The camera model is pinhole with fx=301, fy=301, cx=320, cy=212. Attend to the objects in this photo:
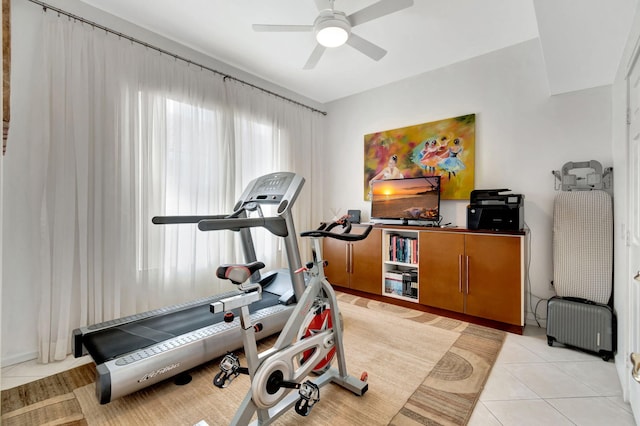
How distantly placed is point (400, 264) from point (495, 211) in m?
1.15

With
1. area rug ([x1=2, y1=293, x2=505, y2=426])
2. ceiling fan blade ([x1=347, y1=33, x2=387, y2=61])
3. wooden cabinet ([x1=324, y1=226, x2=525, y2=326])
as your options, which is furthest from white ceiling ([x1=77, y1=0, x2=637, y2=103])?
area rug ([x1=2, y1=293, x2=505, y2=426])

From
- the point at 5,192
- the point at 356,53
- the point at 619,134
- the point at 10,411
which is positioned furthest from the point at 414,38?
the point at 10,411

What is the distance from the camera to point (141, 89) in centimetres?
272

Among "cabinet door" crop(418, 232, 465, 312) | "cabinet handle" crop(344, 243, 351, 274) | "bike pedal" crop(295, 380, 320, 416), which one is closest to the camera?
"bike pedal" crop(295, 380, 320, 416)

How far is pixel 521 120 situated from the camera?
3047 mm

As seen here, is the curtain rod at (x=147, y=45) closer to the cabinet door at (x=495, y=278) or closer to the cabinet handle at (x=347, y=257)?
the cabinet handle at (x=347, y=257)

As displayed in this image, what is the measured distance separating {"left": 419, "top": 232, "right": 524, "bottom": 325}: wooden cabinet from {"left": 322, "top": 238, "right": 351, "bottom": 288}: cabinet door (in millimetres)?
1005

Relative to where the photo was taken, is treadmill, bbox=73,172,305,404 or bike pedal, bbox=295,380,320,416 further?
treadmill, bbox=73,172,305,404

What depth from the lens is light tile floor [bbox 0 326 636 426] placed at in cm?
169

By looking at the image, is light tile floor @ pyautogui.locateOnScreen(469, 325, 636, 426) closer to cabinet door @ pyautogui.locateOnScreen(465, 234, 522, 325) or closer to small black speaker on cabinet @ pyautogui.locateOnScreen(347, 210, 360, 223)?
cabinet door @ pyautogui.locateOnScreen(465, 234, 522, 325)

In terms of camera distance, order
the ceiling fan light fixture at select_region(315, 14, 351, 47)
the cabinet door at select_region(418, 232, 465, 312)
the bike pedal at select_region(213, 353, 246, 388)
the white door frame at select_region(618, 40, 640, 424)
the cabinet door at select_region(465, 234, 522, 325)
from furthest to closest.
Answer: the cabinet door at select_region(418, 232, 465, 312), the cabinet door at select_region(465, 234, 522, 325), the ceiling fan light fixture at select_region(315, 14, 351, 47), the white door frame at select_region(618, 40, 640, 424), the bike pedal at select_region(213, 353, 246, 388)

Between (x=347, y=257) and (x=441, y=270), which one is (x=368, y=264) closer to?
(x=347, y=257)

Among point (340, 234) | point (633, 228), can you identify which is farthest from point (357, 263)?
point (633, 228)

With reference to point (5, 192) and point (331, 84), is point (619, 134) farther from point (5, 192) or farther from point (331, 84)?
point (5, 192)
